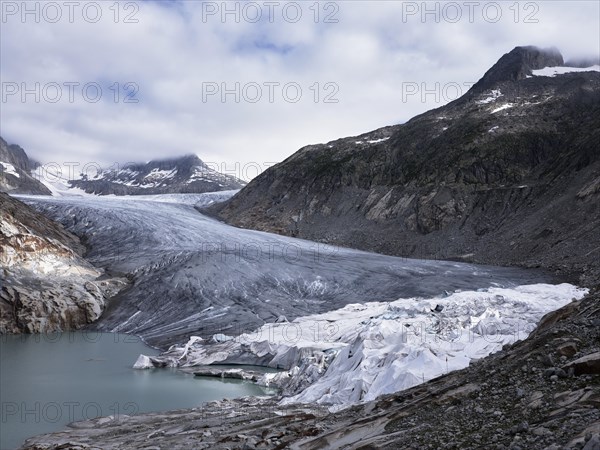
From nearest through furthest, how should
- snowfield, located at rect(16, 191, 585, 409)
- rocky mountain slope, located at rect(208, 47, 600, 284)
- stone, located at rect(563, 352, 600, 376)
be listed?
stone, located at rect(563, 352, 600, 376), snowfield, located at rect(16, 191, 585, 409), rocky mountain slope, located at rect(208, 47, 600, 284)

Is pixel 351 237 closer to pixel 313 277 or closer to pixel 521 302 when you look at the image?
pixel 313 277

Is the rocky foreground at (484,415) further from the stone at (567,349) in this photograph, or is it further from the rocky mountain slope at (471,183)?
the rocky mountain slope at (471,183)

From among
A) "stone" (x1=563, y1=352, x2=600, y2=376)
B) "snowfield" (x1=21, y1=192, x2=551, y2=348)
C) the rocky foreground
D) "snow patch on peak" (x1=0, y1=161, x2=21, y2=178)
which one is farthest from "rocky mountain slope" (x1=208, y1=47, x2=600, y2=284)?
→ "snow patch on peak" (x1=0, y1=161, x2=21, y2=178)

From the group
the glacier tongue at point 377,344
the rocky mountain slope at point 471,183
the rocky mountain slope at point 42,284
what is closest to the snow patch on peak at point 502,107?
the rocky mountain slope at point 471,183

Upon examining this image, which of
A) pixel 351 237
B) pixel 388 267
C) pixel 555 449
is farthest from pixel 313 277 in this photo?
pixel 555 449

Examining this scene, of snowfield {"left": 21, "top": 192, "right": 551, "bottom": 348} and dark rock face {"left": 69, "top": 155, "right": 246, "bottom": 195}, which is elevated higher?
dark rock face {"left": 69, "top": 155, "right": 246, "bottom": 195}

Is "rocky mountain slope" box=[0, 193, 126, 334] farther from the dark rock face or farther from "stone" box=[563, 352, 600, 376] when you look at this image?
the dark rock face
